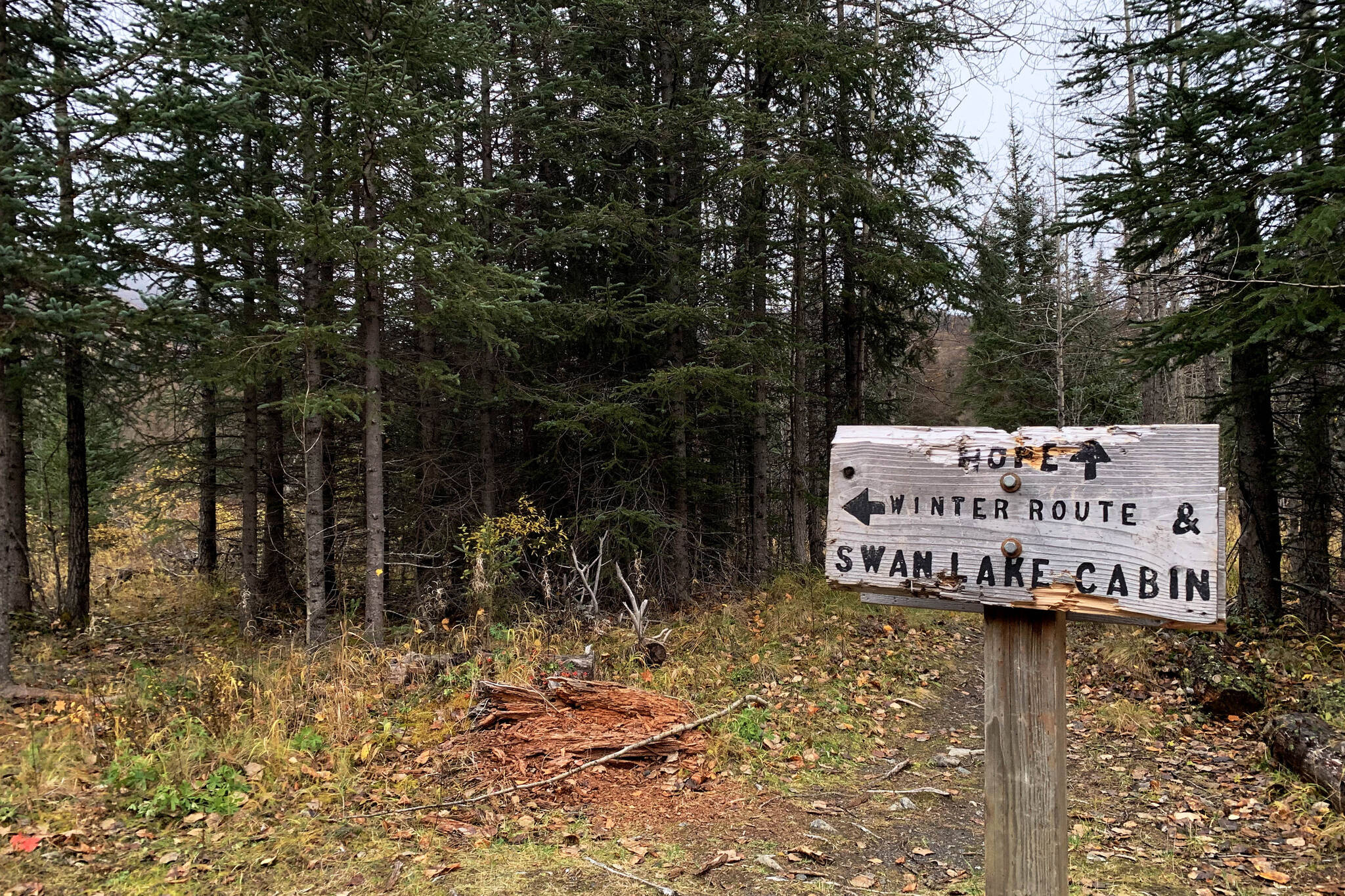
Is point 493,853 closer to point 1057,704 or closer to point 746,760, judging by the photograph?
point 746,760

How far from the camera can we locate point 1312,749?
5.06 m

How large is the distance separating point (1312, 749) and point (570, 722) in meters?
5.58

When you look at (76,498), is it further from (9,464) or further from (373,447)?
(373,447)

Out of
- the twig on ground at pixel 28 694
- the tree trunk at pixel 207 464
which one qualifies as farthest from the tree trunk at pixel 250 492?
the twig on ground at pixel 28 694

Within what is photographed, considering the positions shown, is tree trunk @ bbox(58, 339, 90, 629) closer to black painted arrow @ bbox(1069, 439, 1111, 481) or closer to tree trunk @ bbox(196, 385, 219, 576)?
tree trunk @ bbox(196, 385, 219, 576)

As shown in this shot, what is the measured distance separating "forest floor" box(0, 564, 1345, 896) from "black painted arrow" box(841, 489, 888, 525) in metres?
2.71

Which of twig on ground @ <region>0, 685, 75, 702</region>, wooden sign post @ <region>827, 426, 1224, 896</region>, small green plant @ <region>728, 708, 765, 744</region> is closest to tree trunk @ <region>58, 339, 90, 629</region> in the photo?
twig on ground @ <region>0, 685, 75, 702</region>

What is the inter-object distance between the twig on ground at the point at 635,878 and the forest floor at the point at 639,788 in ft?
0.13

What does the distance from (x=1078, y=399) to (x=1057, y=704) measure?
17696 mm

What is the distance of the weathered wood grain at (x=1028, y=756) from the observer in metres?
2.45

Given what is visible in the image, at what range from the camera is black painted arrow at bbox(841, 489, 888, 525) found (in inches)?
99.7

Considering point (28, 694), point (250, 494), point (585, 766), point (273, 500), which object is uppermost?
point (250, 494)

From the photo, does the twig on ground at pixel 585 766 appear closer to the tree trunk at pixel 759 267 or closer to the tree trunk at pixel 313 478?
the tree trunk at pixel 313 478

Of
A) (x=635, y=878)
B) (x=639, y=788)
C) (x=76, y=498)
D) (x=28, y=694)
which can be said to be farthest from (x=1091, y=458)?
(x=76, y=498)
